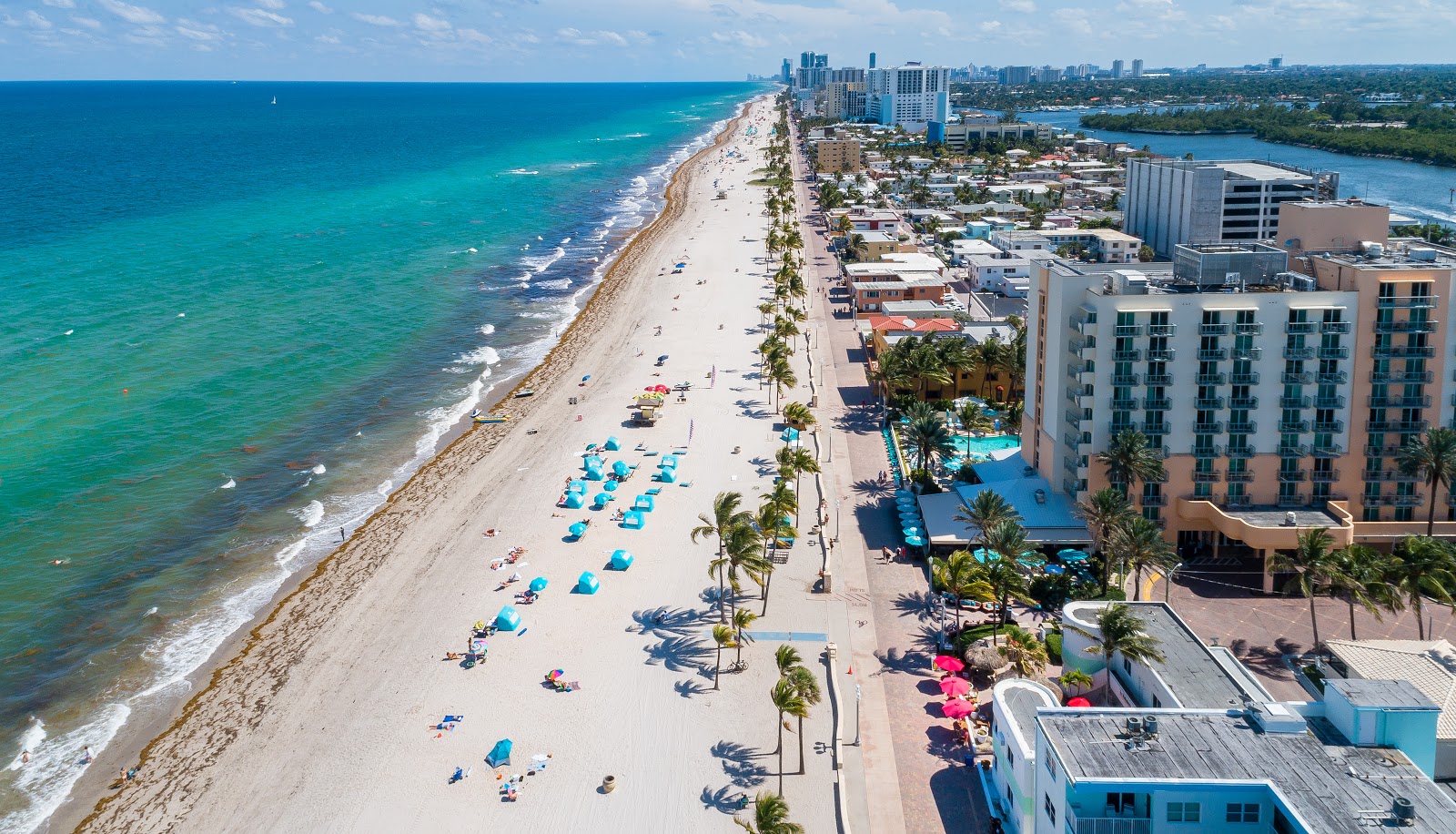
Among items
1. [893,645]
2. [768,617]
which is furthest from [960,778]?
[768,617]

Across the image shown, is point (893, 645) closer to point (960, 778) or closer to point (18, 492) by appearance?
point (960, 778)

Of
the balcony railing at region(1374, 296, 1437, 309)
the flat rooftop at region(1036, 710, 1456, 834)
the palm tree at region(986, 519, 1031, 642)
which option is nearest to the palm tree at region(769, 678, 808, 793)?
the flat rooftop at region(1036, 710, 1456, 834)

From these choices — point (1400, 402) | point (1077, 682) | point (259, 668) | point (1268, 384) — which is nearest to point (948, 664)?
point (1077, 682)

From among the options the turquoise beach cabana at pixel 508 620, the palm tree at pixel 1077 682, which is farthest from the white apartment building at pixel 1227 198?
the turquoise beach cabana at pixel 508 620

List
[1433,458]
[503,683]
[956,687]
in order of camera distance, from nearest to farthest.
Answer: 1. [956,687]
2. [503,683]
3. [1433,458]

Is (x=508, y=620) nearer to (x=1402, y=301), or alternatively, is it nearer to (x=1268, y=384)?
(x=1268, y=384)

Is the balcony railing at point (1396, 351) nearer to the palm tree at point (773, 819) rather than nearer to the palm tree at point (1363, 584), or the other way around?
the palm tree at point (1363, 584)

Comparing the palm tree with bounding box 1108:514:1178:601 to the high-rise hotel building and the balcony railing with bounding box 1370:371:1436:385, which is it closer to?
the high-rise hotel building
